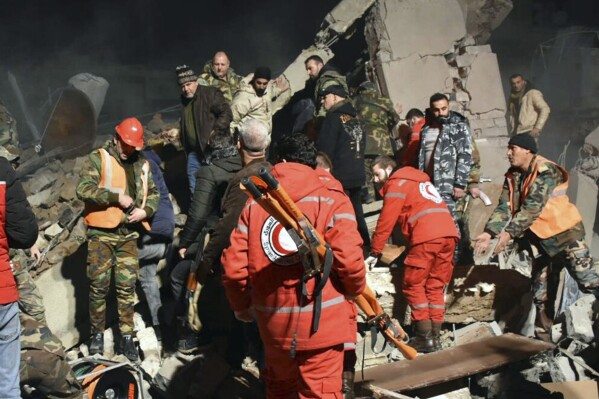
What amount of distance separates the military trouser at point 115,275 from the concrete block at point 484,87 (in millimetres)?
6551

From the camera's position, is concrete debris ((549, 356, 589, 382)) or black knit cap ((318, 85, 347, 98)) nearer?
concrete debris ((549, 356, 589, 382))

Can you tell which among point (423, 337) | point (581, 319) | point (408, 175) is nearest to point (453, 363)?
point (423, 337)

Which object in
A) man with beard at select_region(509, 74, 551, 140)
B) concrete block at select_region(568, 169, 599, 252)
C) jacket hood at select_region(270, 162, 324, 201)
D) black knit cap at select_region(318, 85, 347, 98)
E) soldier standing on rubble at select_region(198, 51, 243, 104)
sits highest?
man with beard at select_region(509, 74, 551, 140)

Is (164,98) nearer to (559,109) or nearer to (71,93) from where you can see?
(71,93)

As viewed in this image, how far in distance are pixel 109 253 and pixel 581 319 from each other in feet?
14.6

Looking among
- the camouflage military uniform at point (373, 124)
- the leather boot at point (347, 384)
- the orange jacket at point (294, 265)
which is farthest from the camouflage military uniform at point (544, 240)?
the orange jacket at point (294, 265)

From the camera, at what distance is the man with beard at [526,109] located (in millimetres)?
11047

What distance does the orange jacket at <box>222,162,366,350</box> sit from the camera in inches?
168

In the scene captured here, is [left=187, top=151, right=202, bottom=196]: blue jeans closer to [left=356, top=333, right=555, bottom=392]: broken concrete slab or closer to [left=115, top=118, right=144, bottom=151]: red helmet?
[left=115, top=118, right=144, bottom=151]: red helmet

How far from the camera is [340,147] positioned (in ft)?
24.9

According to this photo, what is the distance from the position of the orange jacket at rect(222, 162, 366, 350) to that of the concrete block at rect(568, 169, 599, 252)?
7.78 meters

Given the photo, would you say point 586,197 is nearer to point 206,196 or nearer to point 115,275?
point 206,196

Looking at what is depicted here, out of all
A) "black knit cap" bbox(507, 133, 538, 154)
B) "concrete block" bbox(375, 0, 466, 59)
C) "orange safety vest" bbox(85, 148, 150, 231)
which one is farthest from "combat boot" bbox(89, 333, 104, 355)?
"concrete block" bbox(375, 0, 466, 59)

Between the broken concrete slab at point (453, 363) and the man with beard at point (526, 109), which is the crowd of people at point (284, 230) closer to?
the broken concrete slab at point (453, 363)
